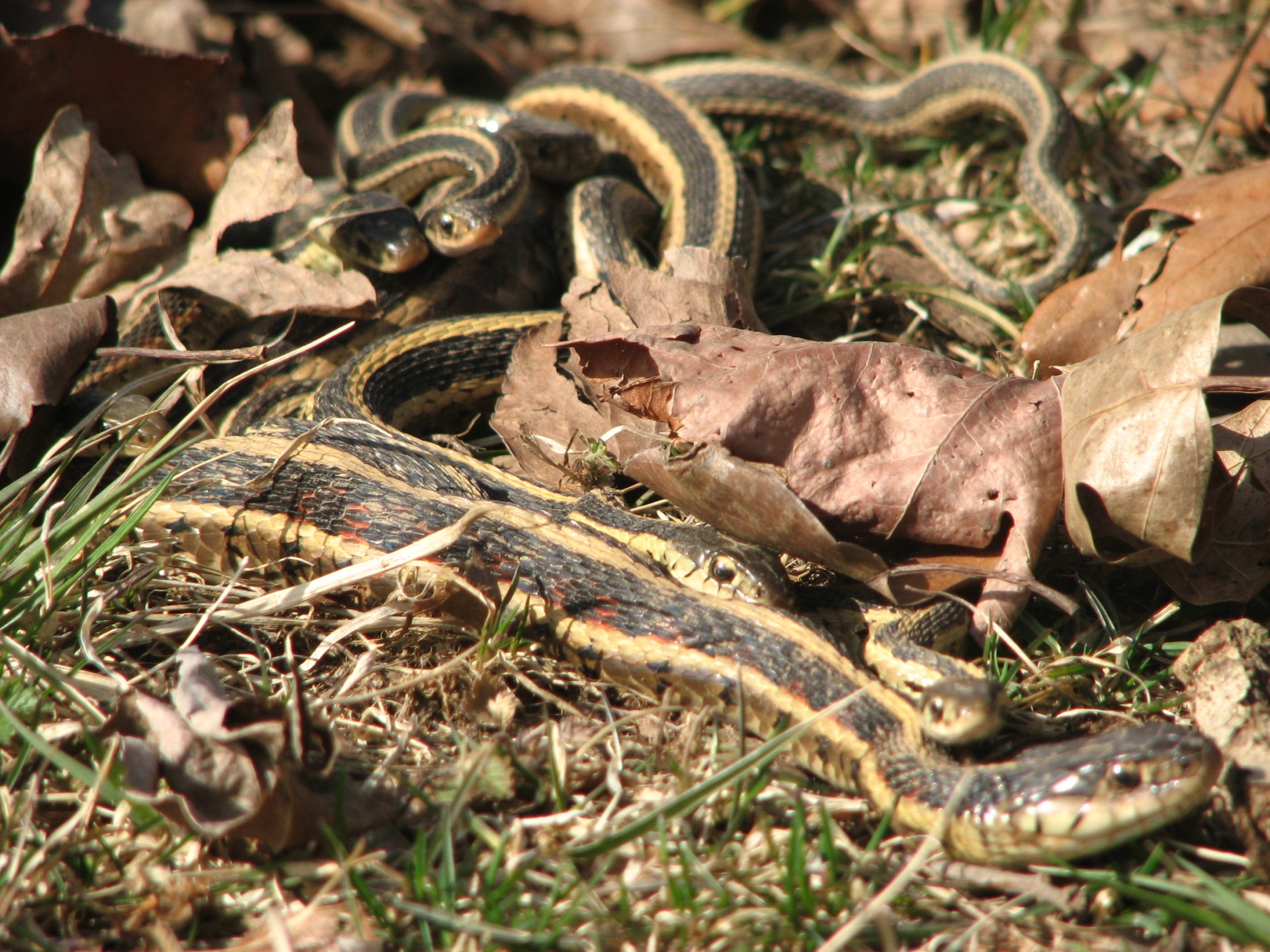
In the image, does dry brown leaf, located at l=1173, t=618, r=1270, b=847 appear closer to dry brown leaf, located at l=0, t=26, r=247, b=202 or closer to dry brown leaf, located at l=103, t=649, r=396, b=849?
dry brown leaf, located at l=103, t=649, r=396, b=849

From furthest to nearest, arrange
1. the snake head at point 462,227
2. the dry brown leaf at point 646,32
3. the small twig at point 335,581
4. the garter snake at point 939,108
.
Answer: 1. the dry brown leaf at point 646,32
2. the garter snake at point 939,108
3. the snake head at point 462,227
4. the small twig at point 335,581

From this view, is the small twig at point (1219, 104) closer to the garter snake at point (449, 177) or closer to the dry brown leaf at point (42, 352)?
the garter snake at point (449, 177)

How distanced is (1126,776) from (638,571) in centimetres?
120

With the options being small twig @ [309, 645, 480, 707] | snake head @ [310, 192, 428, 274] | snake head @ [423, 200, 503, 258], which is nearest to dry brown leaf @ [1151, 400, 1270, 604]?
small twig @ [309, 645, 480, 707]

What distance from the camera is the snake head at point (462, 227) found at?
355cm

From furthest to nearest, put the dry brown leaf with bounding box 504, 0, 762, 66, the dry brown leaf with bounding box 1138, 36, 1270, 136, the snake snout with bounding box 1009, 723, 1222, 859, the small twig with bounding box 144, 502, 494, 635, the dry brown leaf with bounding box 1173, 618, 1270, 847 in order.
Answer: the dry brown leaf with bounding box 504, 0, 762, 66
the dry brown leaf with bounding box 1138, 36, 1270, 136
the small twig with bounding box 144, 502, 494, 635
the dry brown leaf with bounding box 1173, 618, 1270, 847
the snake snout with bounding box 1009, 723, 1222, 859

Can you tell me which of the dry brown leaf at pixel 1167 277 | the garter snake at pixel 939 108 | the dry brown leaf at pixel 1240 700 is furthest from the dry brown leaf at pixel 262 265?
the dry brown leaf at pixel 1240 700

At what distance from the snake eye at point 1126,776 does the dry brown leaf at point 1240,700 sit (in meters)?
0.32

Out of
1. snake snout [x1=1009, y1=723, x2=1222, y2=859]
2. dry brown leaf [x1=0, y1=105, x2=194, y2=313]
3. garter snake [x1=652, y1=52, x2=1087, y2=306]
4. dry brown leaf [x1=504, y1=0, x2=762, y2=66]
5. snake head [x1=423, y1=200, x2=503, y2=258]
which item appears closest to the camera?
snake snout [x1=1009, y1=723, x2=1222, y2=859]

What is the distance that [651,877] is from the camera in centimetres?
192

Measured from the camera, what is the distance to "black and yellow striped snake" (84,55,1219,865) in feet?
6.18

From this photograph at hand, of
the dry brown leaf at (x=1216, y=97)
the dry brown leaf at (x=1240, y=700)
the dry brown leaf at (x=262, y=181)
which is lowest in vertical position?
the dry brown leaf at (x=1240, y=700)

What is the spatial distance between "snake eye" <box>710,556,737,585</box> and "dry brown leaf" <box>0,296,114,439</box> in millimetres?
2012

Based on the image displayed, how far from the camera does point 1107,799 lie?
1.84m
